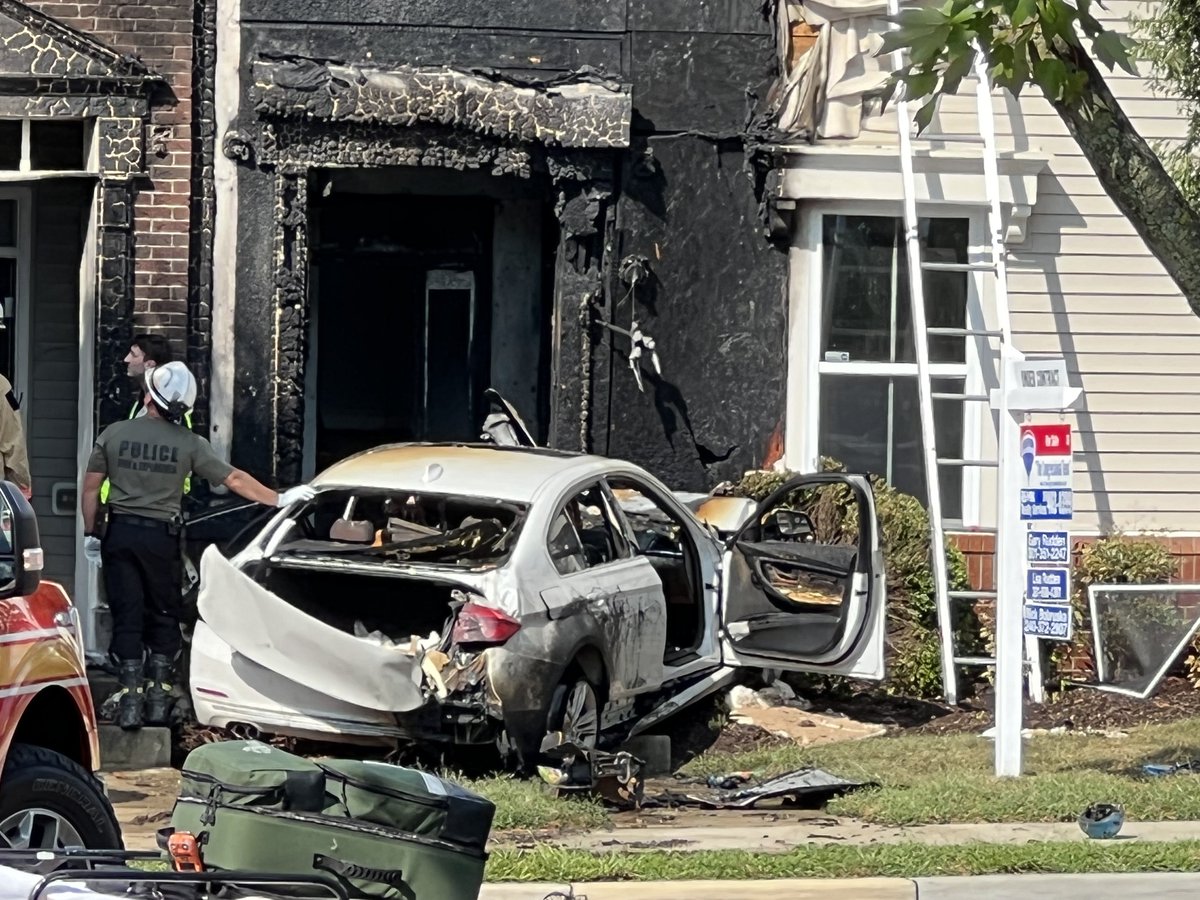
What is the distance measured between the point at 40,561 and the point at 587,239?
7445 mm

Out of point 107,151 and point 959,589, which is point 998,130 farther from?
point 107,151

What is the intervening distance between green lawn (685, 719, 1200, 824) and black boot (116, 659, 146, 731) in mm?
2788

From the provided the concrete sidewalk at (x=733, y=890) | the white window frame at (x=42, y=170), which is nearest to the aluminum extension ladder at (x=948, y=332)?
the concrete sidewalk at (x=733, y=890)

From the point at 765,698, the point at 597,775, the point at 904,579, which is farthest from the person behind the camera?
the point at 904,579

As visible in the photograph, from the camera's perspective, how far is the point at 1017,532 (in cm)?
912

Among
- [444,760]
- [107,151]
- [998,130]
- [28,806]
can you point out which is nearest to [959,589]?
[998,130]

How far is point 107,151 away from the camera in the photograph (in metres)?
12.0

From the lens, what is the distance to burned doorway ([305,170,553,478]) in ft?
44.3

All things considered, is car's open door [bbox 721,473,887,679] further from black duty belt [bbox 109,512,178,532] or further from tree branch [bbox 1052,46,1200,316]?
black duty belt [bbox 109,512,178,532]

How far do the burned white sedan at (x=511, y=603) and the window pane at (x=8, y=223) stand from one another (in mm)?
4060

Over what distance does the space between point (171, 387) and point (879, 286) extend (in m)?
4.92

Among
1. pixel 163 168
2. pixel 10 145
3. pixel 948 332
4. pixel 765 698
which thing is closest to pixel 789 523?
pixel 765 698

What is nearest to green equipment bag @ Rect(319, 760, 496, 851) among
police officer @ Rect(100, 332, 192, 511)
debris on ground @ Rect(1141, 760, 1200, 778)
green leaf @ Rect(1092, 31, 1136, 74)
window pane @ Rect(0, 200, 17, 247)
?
green leaf @ Rect(1092, 31, 1136, 74)

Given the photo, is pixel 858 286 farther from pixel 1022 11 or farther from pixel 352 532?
pixel 1022 11
